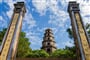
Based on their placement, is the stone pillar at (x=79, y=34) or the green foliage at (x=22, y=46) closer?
the stone pillar at (x=79, y=34)

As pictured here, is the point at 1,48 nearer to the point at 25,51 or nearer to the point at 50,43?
the point at 25,51

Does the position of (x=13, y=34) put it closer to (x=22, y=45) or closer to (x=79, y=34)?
(x=79, y=34)

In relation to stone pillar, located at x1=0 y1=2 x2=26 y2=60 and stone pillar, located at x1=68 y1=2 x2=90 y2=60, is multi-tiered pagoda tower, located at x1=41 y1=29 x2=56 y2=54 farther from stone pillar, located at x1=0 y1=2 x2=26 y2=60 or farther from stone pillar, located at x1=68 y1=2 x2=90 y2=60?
stone pillar, located at x1=68 y1=2 x2=90 y2=60

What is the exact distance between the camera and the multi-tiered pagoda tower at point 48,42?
41.0 m

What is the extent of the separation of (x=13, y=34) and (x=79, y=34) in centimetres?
426

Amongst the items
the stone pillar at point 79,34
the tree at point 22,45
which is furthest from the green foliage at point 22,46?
the stone pillar at point 79,34

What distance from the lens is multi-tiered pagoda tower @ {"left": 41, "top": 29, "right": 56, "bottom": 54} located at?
41.0 meters

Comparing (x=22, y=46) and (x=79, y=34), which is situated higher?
(x=22, y=46)

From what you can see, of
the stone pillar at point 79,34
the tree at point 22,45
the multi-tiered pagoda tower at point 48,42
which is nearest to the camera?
the stone pillar at point 79,34

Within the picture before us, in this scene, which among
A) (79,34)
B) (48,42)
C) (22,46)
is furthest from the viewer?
(48,42)

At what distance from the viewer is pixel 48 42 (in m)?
42.2

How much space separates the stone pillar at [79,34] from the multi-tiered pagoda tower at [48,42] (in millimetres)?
27453

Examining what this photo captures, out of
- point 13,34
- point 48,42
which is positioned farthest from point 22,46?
point 48,42

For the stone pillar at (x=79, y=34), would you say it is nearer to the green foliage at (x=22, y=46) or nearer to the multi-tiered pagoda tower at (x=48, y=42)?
the green foliage at (x=22, y=46)
